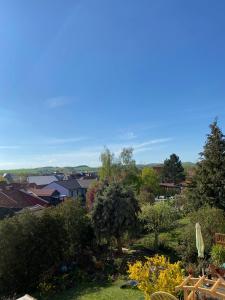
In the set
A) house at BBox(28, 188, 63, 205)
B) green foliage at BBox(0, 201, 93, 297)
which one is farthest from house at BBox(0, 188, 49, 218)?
green foliage at BBox(0, 201, 93, 297)

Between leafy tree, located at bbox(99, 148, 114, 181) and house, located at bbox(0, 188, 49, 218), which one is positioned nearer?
house, located at bbox(0, 188, 49, 218)

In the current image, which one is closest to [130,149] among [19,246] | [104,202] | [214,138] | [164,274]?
[214,138]

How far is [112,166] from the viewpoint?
174 feet

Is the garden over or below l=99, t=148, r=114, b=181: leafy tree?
below

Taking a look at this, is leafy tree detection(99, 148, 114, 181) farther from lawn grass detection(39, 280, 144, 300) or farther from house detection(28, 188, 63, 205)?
lawn grass detection(39, 280, 144, 300)

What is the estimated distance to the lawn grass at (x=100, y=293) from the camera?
12.9 metres

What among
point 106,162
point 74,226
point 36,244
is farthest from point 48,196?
point 36,244

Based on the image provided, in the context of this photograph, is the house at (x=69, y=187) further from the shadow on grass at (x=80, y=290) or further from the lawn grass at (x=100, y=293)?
the lawn grass at (x=100, y=293)

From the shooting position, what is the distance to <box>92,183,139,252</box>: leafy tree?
18.7 metres

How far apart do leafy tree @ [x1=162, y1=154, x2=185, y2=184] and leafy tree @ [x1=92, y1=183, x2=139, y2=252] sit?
52.6 meters

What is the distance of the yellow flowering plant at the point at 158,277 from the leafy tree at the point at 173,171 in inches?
2432

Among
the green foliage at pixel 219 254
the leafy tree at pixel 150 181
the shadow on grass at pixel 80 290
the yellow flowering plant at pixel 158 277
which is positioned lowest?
the shadow on grass at pixel 80 290

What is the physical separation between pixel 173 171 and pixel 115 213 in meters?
55.9

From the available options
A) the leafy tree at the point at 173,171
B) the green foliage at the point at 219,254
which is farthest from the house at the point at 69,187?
the green foliage at the point at 219,254
